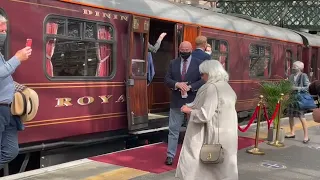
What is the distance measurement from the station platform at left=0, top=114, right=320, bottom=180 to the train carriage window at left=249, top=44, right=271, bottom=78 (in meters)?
4.48

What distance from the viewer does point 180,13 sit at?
9.23 meters

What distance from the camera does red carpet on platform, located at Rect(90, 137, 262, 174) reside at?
643 cm

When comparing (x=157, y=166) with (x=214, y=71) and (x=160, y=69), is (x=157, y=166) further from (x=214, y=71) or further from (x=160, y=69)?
(x=160, y=69)

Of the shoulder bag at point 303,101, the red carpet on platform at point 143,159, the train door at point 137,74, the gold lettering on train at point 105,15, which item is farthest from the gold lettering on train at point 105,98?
the shoulder bag at point 303,101

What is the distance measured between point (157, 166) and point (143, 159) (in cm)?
46

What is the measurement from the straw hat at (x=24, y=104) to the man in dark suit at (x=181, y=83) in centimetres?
240

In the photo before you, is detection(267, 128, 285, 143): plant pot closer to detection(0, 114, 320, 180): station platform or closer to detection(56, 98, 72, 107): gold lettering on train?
detection(0, 114, 320, 180): station platform

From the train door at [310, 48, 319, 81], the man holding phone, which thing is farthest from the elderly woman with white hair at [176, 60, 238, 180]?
the train door at [310, 48, 319, 81]

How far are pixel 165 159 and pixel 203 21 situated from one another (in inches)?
166

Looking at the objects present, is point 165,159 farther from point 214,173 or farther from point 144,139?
point 214,173

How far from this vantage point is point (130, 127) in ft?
25.0

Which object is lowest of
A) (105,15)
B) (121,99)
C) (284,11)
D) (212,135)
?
(212,135)

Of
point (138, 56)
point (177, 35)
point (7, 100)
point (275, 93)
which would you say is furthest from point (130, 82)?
point (7, 100)

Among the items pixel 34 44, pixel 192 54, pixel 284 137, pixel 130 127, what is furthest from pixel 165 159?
pixel 284 137
